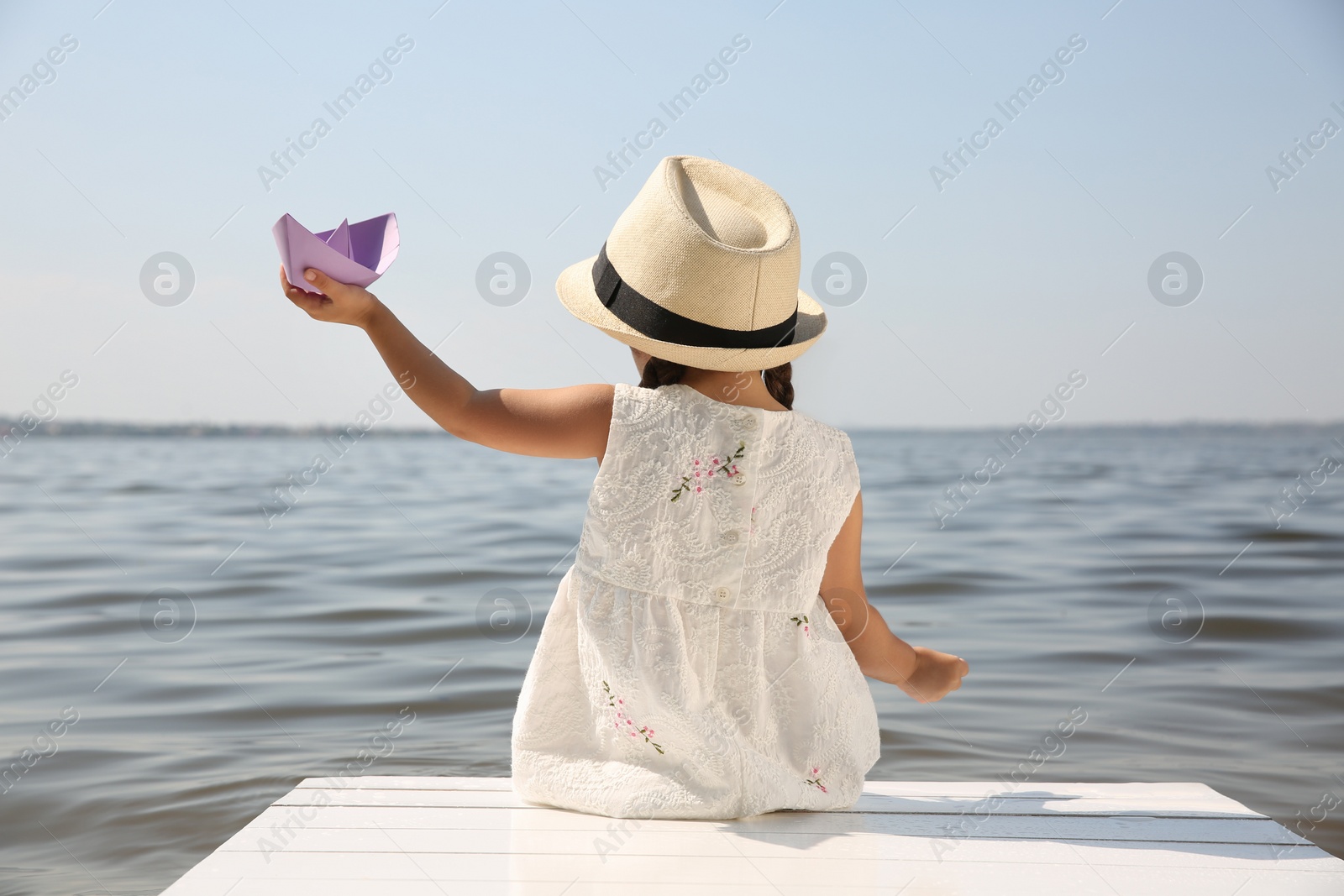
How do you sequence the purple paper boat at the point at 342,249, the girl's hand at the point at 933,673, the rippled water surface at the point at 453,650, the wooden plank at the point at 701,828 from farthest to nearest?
the rippled water surface at the point at 453,650, the girl's hand at the point at 933,673, the wooden plank at the point at 701,828, the purple paper boat at the point at 342,249

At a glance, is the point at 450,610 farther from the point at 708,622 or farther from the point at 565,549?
the point at 708,622

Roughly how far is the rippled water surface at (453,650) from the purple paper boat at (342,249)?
1.60 metres

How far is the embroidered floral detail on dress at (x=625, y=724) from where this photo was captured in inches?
58.3

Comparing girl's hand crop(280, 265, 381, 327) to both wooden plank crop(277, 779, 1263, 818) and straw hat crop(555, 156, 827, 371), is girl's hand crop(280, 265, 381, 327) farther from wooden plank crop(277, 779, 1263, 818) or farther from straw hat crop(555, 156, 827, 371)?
wooden plank crop(277, 779, 1263, 818)

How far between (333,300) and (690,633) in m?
0.69

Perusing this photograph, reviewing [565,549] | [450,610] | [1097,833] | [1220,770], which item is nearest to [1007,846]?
[1097,833]

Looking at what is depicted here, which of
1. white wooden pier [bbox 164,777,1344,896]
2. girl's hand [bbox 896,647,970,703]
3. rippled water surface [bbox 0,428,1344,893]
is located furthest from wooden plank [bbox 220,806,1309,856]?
rippled water surface [bbox 0,428,1344,893]

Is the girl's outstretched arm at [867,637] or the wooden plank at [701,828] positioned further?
the girl's outstretched arm at [867,637]

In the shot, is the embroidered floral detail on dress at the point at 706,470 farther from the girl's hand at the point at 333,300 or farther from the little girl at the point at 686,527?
the girl's hand at the point at 333,300

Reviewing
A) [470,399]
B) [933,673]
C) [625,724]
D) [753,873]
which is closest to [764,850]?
[753,873]

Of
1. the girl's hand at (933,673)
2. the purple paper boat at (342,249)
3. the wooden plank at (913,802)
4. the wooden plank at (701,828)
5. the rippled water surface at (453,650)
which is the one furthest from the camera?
the rippled water surface at (453,650)

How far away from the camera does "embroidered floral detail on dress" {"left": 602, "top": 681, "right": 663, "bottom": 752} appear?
58.3 inches

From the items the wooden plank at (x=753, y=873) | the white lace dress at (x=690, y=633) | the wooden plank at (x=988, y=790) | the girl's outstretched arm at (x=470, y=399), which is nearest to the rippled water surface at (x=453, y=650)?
the wooden plank at (x=988, y=790)

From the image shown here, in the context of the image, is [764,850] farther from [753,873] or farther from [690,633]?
[690,633]
